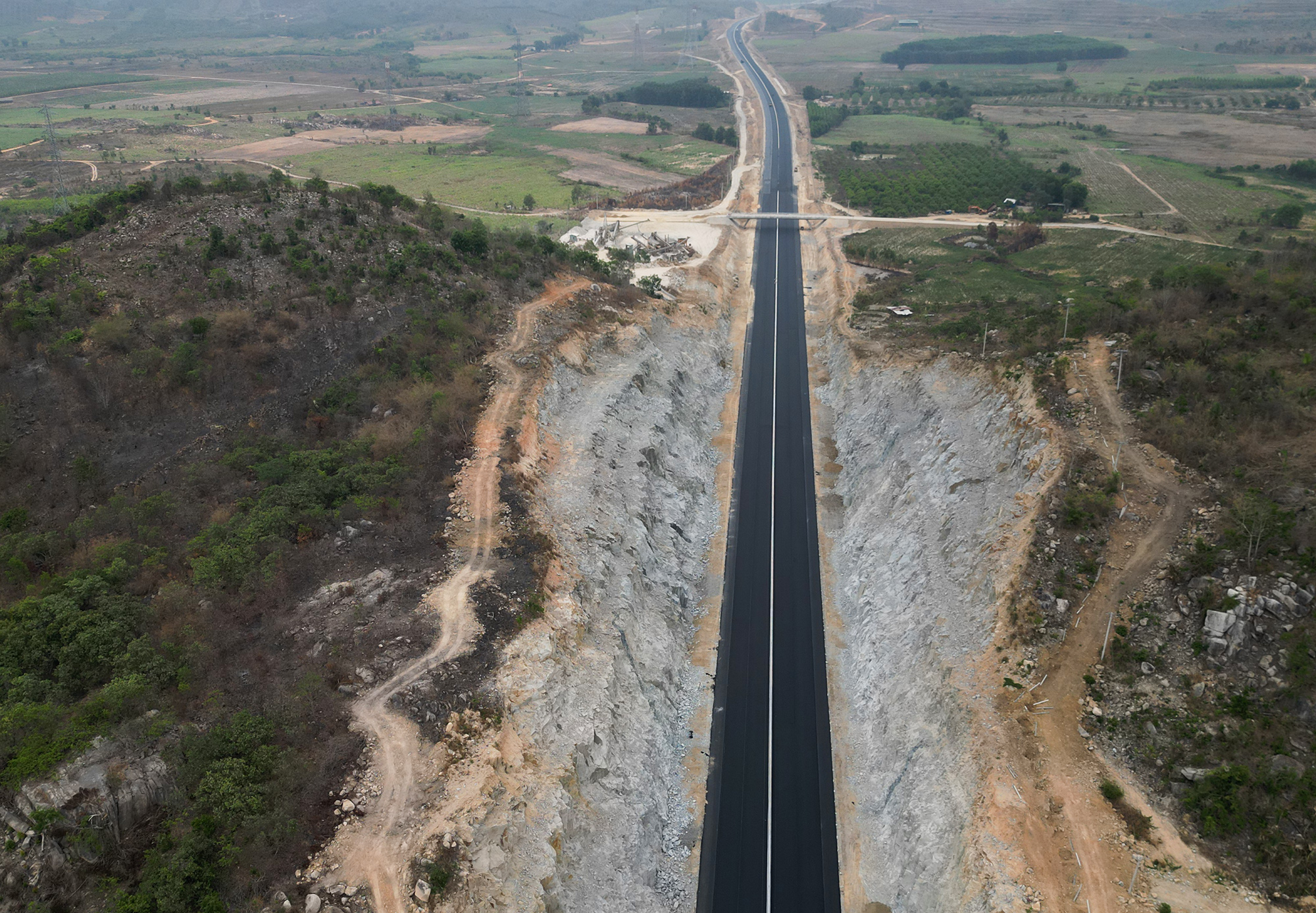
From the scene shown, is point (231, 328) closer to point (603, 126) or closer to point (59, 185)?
point (59, 185)

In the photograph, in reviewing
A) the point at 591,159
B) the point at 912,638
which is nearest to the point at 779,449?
the point at 912,638

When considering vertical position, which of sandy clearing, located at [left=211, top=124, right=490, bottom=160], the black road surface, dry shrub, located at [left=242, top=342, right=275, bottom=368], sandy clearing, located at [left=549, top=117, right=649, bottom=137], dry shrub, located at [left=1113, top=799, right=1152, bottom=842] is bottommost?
the black road surface

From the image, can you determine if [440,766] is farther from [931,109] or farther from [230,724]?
[931,109]

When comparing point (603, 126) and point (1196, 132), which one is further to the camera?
point (603, 126)

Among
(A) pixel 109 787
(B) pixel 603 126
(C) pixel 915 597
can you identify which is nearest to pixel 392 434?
(A) pixel 109 787

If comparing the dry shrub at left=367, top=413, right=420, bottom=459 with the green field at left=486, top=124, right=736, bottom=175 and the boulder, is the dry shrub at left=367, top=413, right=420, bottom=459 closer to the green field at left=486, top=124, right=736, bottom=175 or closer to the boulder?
the boulder

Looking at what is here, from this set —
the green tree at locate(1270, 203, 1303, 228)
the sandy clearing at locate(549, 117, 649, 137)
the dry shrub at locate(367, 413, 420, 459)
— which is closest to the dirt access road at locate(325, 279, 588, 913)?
the dry shrub at locate(367, 413, 420, 459)
